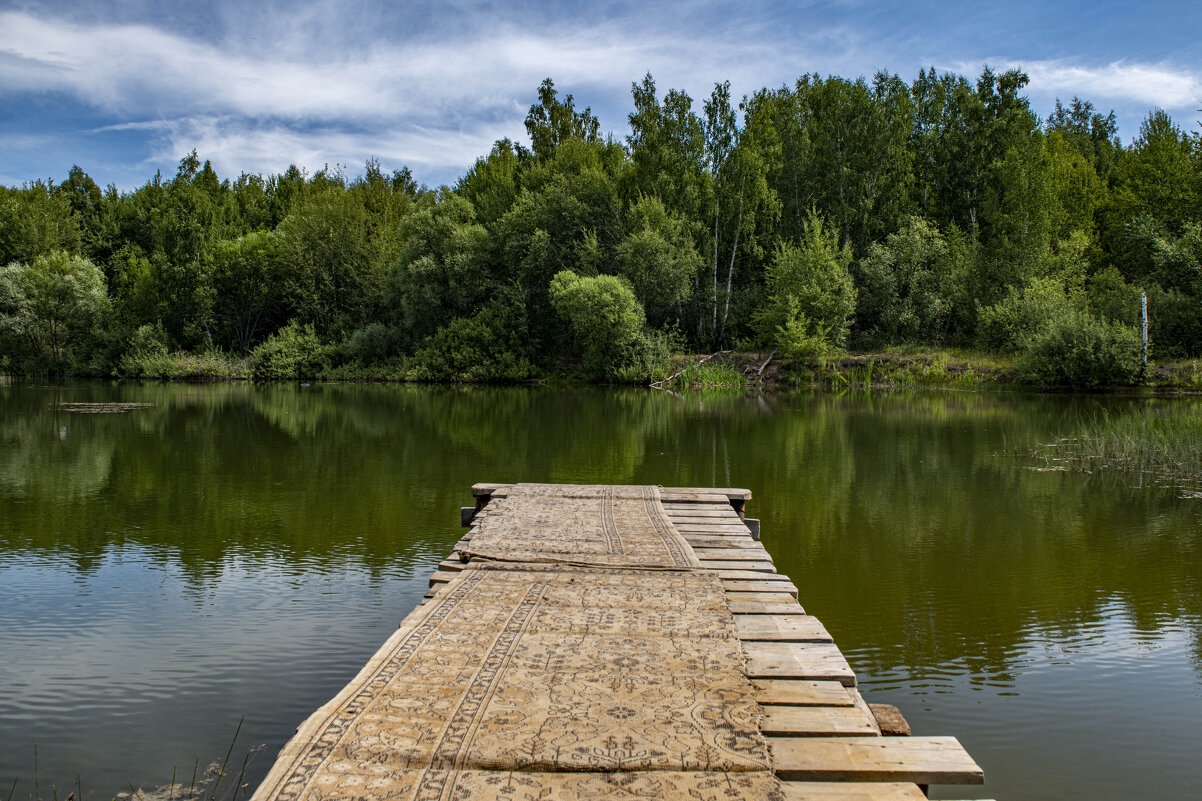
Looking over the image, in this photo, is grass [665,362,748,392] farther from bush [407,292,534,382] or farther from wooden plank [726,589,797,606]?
wooden plank [726,589,797,606]

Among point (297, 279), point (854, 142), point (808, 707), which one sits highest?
point (854, 142)

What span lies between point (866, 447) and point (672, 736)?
14431 mm

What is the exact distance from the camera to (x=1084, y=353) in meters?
30.8

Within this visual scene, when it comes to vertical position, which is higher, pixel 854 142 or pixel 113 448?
pixel 854 142

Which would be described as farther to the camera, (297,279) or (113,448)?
(297,279)

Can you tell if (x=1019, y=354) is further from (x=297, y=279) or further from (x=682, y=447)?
(x=297, y=279)

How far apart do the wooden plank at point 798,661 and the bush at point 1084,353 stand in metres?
31.1

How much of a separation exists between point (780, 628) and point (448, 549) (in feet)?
15.1

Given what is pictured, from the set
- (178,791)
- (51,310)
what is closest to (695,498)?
(178,791)

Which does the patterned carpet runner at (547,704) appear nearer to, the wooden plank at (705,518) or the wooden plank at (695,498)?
the wooden plank at (705,518)

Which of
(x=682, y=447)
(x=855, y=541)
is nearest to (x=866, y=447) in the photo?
(x=682, y=447)

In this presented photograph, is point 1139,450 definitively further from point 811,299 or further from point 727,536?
point 811,299

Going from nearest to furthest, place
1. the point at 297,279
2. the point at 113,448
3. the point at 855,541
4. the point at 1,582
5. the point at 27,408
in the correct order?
the point at 1,582, the point at 855,541, the point at 113,448, the point at 27,408, the point at 297,279

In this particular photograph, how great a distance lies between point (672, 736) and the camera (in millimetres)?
3141
